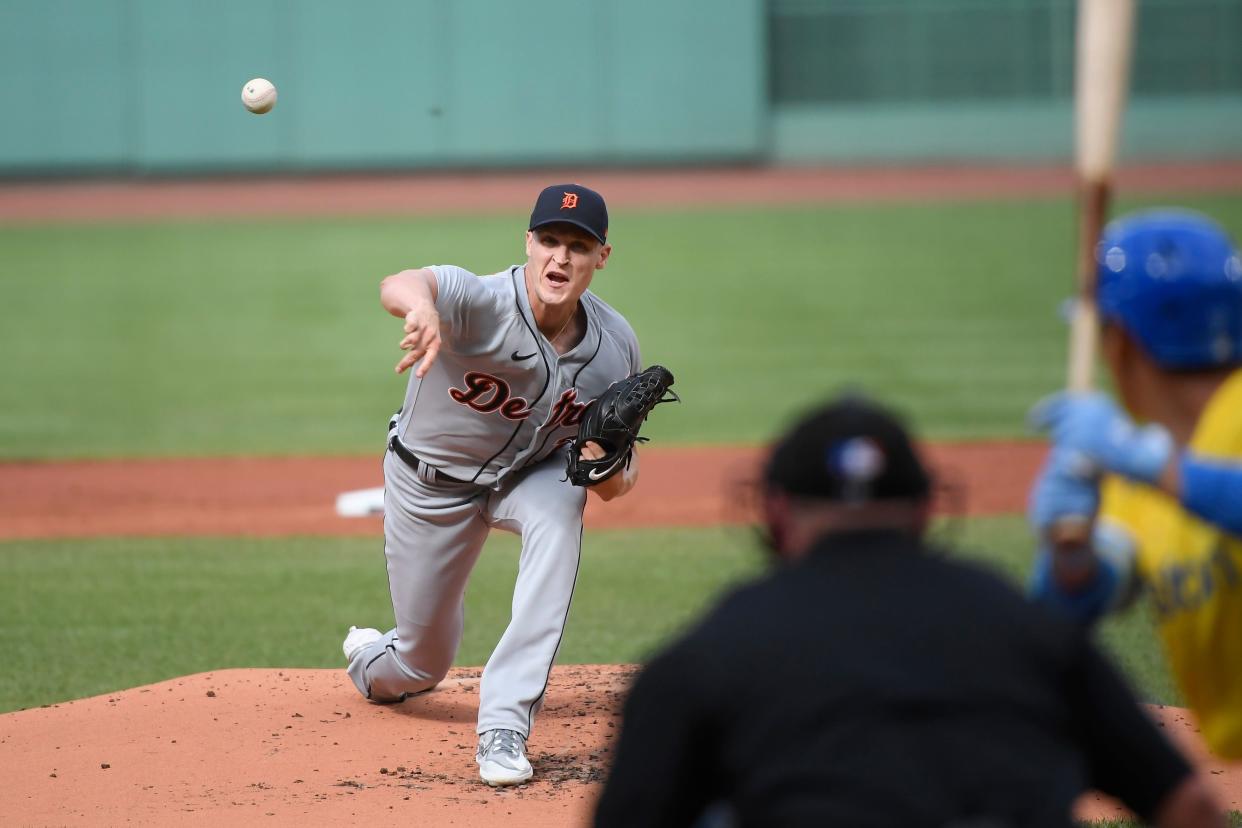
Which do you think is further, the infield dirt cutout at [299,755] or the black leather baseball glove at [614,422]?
the black leather baseball glove at [614,422]

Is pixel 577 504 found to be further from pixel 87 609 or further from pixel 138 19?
pixel 138 19

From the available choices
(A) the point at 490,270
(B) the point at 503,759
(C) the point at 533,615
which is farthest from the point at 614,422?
(A) the point at 490,270

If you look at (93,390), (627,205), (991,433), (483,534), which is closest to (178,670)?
(483,534)

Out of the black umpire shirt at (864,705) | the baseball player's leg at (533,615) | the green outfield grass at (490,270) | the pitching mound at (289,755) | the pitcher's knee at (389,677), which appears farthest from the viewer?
the green outfield grass at (490,270)

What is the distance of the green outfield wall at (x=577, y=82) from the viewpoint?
2706 centimetres

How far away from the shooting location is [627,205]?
82.8 feet

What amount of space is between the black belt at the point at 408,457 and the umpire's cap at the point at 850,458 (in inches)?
124

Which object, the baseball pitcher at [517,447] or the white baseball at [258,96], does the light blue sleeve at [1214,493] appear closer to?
the baseball pitcher at [517,447]

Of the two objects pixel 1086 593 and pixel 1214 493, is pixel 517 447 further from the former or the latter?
pixel 1214 493

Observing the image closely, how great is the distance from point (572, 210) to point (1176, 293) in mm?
2718

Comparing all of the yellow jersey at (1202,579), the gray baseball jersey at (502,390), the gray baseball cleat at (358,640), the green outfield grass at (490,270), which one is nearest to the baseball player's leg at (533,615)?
the gray baseball jersey at (502,390)

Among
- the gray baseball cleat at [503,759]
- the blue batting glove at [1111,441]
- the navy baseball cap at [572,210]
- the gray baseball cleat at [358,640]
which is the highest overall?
the navy baseball cap at [572,210]

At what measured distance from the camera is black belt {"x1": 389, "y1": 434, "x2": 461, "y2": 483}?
526 centimetres

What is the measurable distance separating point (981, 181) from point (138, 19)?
14727mm
